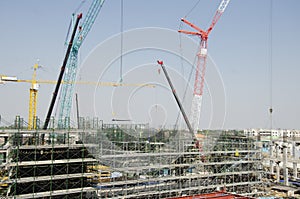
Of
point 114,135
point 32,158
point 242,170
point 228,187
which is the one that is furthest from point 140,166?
point 242,170

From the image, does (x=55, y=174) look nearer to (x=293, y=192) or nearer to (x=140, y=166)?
(x=140, y=166)

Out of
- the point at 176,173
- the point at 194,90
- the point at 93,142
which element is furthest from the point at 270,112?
the point at 93,142

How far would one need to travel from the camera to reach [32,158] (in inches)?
541

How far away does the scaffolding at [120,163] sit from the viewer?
43.0 feet

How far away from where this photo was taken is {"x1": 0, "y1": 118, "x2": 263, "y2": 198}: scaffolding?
43.0 feet

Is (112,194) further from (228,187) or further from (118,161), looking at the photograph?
(228,187)

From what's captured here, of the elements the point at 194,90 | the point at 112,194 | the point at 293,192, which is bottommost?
the point at 293,192

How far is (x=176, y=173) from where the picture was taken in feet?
61.2

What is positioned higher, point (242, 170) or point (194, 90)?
point (194, 90)

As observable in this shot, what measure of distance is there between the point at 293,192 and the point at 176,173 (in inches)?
397

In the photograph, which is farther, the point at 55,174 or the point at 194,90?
the point at 194,90

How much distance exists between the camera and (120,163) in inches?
624

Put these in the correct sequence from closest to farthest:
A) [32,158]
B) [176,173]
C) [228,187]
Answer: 1. [32,158]
2. [176,173]
3. [228,187]

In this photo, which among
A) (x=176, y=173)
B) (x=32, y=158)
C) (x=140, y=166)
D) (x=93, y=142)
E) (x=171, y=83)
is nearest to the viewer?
(x=32, y=158)
